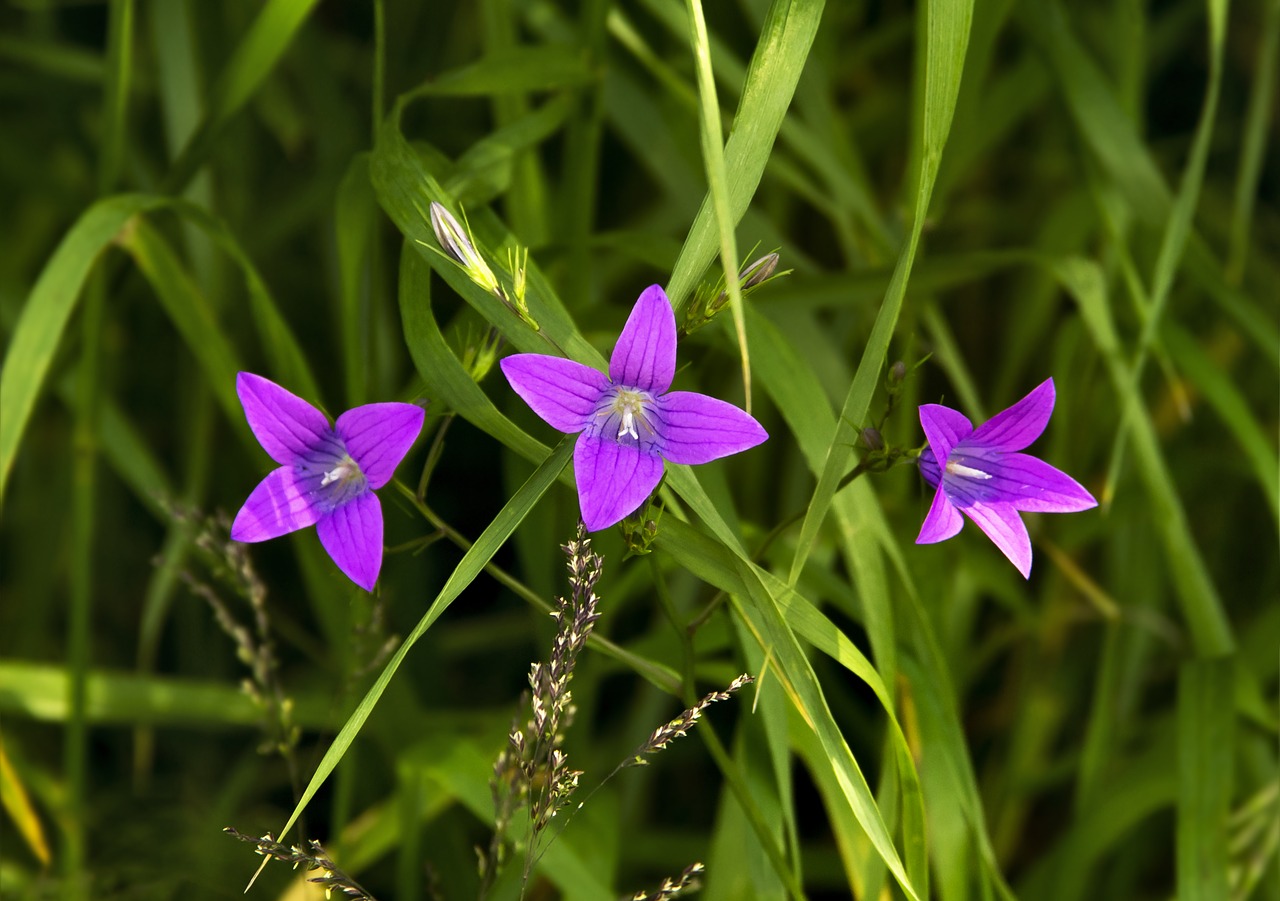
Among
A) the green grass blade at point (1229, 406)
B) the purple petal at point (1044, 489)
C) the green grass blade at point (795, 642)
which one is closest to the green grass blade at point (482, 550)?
the green grass blade at point (795, 642)

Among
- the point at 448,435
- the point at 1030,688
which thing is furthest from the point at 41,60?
the point at 1030,688

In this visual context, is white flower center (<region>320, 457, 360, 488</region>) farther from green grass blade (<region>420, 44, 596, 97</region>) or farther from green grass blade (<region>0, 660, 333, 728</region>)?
green grass blade (<region>0, 660, 333, 728</region>)

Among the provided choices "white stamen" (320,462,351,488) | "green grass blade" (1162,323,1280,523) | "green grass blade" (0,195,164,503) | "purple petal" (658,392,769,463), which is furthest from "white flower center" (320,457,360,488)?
"green grass blade" (1162,323,1280,523)

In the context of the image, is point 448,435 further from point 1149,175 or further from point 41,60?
point 1149,175

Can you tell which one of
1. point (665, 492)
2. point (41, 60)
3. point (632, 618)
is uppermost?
point (41, 60)

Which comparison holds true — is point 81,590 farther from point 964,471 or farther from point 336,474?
point 964,471

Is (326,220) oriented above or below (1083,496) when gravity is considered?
above

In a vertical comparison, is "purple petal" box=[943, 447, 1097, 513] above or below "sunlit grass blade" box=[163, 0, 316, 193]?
below
